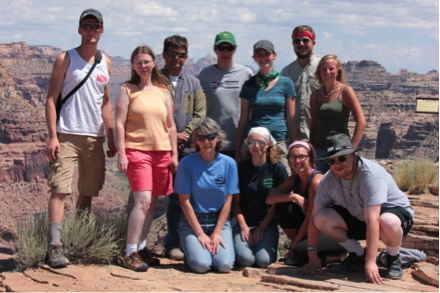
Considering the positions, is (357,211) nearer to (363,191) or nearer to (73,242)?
(363,191)

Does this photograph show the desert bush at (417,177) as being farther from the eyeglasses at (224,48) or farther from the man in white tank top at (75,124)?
the man in white tank top at (75,124)

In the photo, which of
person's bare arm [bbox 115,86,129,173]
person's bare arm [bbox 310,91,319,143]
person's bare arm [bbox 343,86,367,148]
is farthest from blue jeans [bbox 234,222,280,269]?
person's bare arm [bbox 115,86,129,173]

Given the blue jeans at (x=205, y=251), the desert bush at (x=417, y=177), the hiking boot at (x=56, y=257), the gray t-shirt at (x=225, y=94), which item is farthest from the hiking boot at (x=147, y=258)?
the desert bush at (x=417, y=177)

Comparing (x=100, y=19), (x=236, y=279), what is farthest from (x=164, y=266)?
(x=100, y=19)

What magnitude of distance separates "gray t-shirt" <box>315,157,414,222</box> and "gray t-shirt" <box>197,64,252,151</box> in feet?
4.63

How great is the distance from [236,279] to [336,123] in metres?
1.84

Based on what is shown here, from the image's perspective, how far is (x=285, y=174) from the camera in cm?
536

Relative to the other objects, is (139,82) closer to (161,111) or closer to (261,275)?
(161,111)

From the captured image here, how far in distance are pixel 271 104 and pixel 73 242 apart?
7.79ft

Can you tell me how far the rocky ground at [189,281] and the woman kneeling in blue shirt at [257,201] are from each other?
0.23 metres

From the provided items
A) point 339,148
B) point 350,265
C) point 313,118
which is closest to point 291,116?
point 313,118

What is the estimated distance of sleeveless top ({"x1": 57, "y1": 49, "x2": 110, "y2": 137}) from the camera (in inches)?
189

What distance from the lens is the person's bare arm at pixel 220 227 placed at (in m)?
5.02

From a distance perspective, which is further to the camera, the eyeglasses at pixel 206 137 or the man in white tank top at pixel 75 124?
the eyeglasses at pixel 206 137
